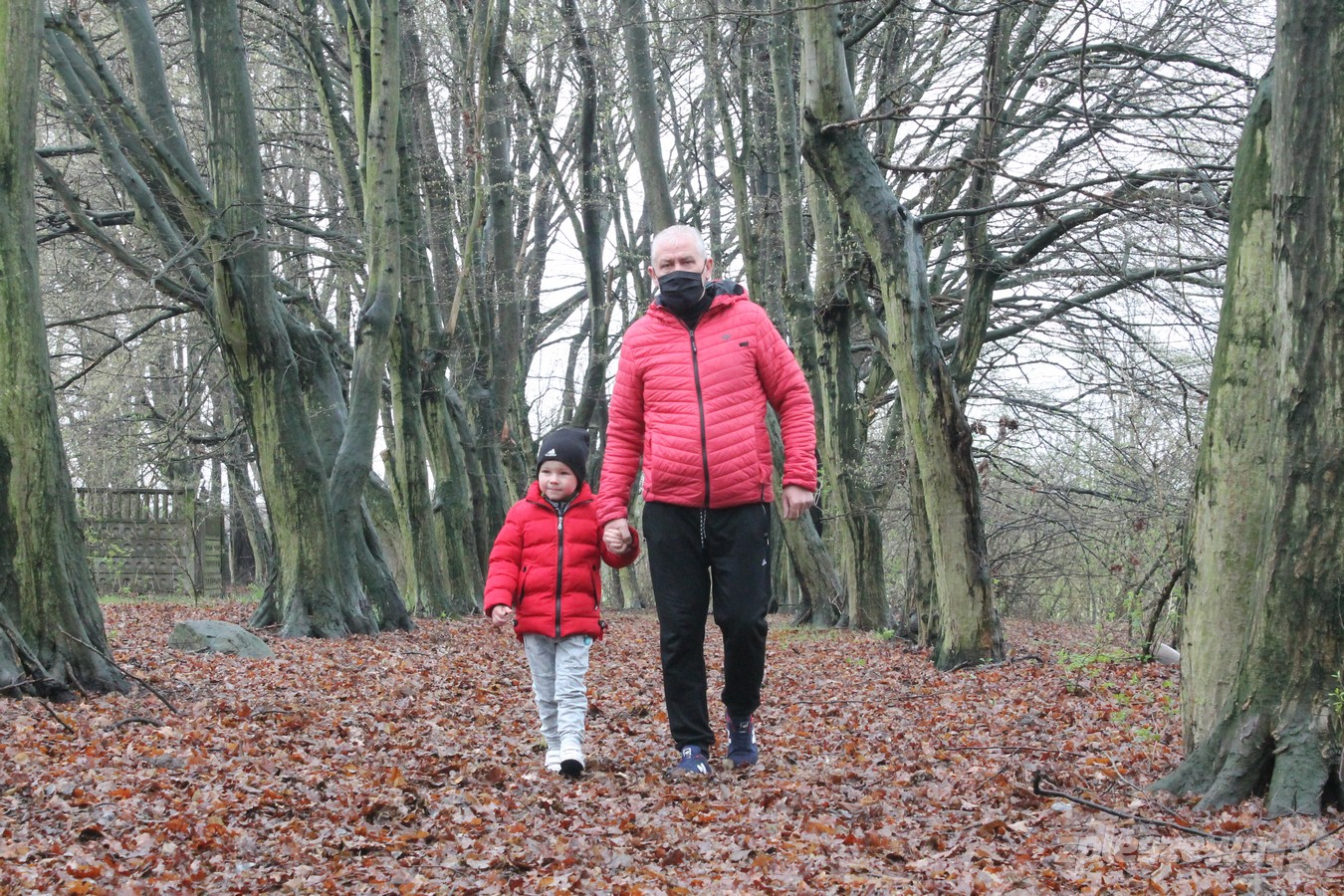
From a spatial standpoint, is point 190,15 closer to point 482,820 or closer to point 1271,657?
point 482,820

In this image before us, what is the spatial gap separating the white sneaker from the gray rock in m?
5.07

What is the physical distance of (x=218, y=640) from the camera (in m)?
9.86

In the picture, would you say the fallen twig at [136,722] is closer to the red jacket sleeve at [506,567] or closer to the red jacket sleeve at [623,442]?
the red jacket sleeve at [506,567]

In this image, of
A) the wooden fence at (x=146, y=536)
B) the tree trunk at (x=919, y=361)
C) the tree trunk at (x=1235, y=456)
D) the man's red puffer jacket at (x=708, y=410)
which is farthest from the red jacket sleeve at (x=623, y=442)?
the wooden fence at (x=146, y=536)

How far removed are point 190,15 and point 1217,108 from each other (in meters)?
9.70

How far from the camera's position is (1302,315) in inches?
161

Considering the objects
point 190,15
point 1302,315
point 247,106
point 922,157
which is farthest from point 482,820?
point 922,157

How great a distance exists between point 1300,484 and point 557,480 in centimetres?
305

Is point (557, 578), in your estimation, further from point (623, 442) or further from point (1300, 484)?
point (1300, 484)

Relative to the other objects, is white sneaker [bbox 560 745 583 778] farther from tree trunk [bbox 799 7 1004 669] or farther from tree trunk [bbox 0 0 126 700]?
tree trunk [bbox 799 7 1004 669]

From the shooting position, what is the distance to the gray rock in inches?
384

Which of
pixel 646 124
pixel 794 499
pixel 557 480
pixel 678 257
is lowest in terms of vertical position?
pixel 794 499

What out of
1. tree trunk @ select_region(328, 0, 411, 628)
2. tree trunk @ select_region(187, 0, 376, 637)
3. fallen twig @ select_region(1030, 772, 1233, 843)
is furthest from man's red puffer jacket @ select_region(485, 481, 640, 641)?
tree trunk @ select_region(328, 0, 411, 628)

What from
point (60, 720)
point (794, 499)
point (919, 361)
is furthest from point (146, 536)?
point (794, 499)
